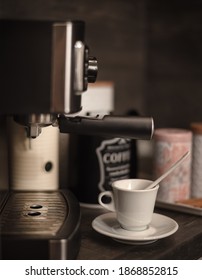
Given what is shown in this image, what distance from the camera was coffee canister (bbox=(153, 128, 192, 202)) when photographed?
1023mm

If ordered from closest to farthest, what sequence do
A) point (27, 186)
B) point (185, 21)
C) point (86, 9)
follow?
point (27, 186), point (86, 9), point (185, 21)

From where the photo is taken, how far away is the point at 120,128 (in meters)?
0.75

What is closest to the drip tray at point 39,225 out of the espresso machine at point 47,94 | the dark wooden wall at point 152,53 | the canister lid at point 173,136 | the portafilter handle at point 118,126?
the espresso machine at point 47,94

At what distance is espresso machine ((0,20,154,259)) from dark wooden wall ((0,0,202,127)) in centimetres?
61

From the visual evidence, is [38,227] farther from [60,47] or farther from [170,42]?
[170,42]

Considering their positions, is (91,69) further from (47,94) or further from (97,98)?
(97,98)

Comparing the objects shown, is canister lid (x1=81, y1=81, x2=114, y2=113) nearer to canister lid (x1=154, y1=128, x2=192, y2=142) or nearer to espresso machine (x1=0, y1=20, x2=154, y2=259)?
canister lid (x1=154, y1=128, x2=192, y2=142)

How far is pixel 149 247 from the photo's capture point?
777 millimetres

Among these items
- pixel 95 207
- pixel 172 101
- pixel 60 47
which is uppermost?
pixel 60 47

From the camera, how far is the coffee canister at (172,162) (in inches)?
40.3

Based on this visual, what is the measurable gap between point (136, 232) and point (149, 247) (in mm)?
36

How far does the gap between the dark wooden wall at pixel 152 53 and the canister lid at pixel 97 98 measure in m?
0.12
